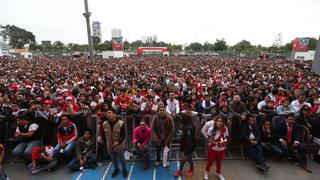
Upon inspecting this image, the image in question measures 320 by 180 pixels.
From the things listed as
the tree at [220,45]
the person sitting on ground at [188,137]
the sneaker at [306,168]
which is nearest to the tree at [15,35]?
the tree at [220,45]

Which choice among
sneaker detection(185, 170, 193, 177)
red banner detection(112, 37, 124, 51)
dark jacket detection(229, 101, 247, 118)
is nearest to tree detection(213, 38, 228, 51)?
red banner detection(112, 37, 124, 51)

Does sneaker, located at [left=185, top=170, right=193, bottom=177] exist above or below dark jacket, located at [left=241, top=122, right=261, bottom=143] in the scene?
below

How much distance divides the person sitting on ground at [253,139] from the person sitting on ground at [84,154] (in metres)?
4.30

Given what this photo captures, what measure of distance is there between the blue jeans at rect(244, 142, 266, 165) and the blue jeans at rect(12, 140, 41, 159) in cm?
603

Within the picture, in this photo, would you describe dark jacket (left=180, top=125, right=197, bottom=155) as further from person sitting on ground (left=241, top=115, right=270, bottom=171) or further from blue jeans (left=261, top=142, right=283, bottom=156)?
blue jeans (left=261, top=142, right=283, bottom=156)

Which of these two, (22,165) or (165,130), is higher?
(165,130)

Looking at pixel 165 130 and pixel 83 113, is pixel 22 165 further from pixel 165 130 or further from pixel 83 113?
pixel 165 130

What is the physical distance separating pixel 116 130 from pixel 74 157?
67.8 inches

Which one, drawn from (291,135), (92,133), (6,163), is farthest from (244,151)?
(6,163)

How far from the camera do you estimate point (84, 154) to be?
5234 mm

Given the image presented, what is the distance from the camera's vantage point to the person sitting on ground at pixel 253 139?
505 cm

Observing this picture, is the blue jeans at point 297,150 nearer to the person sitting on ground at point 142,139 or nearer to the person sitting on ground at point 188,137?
the person sitting on ground at point 188,137

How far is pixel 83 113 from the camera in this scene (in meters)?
5.55

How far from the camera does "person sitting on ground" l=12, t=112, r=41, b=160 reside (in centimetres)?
514
